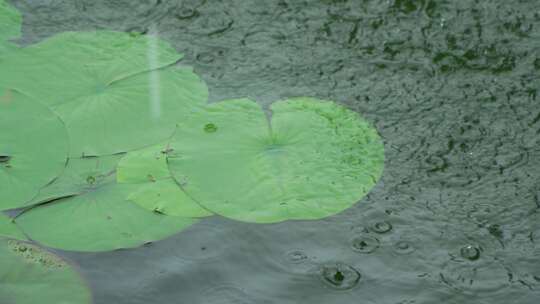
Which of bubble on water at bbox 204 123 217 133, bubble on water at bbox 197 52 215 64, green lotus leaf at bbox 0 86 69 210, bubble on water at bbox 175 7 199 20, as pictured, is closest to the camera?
green lotus leaf at bbox 0 86 69 210

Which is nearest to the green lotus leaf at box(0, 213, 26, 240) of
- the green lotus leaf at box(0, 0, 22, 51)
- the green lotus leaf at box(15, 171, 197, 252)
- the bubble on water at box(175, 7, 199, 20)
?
the green lotus leaf at box(15, 171, 197, 252)

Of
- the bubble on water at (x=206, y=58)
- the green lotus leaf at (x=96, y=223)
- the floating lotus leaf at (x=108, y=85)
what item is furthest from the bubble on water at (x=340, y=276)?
the bubble on water at (x=206, y=58)

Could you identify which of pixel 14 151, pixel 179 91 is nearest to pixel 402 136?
pixel 179 91

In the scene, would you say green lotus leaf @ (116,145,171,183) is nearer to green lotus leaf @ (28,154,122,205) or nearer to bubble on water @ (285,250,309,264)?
green lotus leaf @ (28,154,122,205)

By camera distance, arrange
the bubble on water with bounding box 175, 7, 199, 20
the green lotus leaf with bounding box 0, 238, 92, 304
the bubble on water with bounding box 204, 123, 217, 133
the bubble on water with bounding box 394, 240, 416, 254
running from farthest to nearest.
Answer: the bubble on water with bounding box 175, 7, 199, 20 < the bubble on water with bounding box 204, 123, 217, 133 < the bubble on water with bounding box 394, 240, 416, 254 < the green lotus leaf with bounding box 0, 238, 92, 304

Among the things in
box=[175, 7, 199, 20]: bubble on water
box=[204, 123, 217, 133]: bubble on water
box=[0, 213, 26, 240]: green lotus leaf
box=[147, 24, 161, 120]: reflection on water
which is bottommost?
box=[0, 213, 26, 240]: green lotus leaf

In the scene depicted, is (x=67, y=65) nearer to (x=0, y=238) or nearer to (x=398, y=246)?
(x=0, y=238)

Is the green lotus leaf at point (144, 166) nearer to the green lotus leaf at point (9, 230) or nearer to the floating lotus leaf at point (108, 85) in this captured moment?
the floating lotus leaf at point (108, 85)
